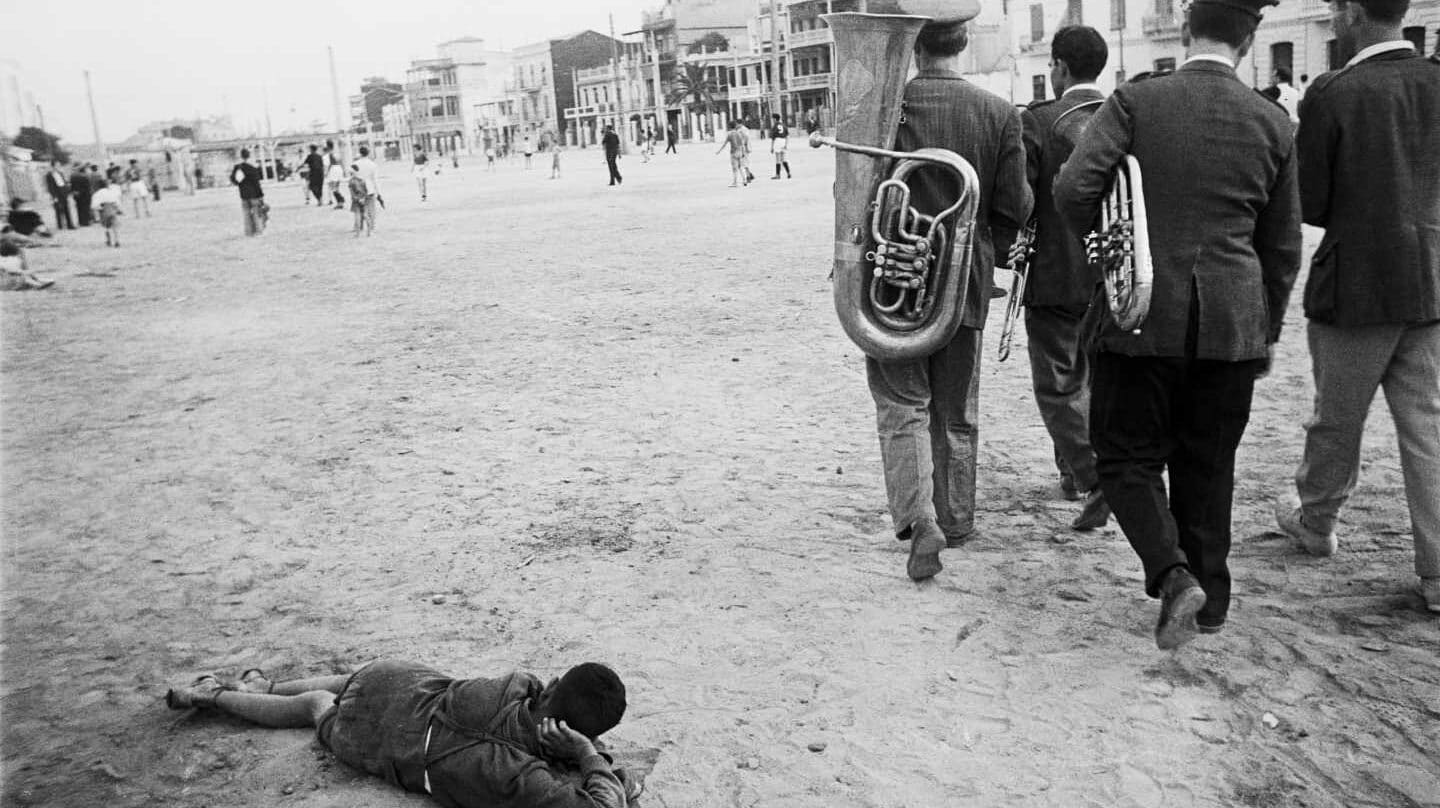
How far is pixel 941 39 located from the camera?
4.47 m

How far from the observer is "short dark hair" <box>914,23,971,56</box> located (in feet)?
14.6

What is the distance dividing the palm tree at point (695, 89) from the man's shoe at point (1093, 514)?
96944 millimetres

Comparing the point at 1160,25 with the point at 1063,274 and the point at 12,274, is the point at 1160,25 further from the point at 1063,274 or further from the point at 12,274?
the point at 1063,274

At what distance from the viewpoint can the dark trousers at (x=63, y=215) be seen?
31750 mm

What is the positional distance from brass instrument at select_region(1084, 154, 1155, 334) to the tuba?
69 centimetres

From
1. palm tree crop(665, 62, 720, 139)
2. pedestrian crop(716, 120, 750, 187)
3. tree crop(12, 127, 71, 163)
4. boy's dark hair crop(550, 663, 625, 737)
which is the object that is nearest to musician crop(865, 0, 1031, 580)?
boy's dark hair crop(550, 663, 625, 737)

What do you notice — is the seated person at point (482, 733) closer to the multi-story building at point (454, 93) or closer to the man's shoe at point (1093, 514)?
the man's shoe at point (1093, 514)

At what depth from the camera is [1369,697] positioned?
136 inches

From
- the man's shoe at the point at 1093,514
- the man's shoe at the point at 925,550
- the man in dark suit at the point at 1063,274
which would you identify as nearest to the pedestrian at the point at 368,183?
the man in dark suit at the point at 1063,274

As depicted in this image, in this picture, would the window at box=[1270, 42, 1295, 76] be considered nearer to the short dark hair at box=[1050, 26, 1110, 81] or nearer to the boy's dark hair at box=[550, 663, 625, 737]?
the short dark hair at box=[1050, 26, 1110, 81]

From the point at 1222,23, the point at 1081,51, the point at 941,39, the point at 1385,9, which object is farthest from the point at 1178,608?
the point at 1081,51

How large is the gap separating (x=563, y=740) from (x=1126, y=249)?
2.25 metres

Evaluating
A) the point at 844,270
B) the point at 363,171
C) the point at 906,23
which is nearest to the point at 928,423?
the point at 844,270

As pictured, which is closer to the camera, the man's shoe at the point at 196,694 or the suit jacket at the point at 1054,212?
the man's shoe at the point at 196,694
